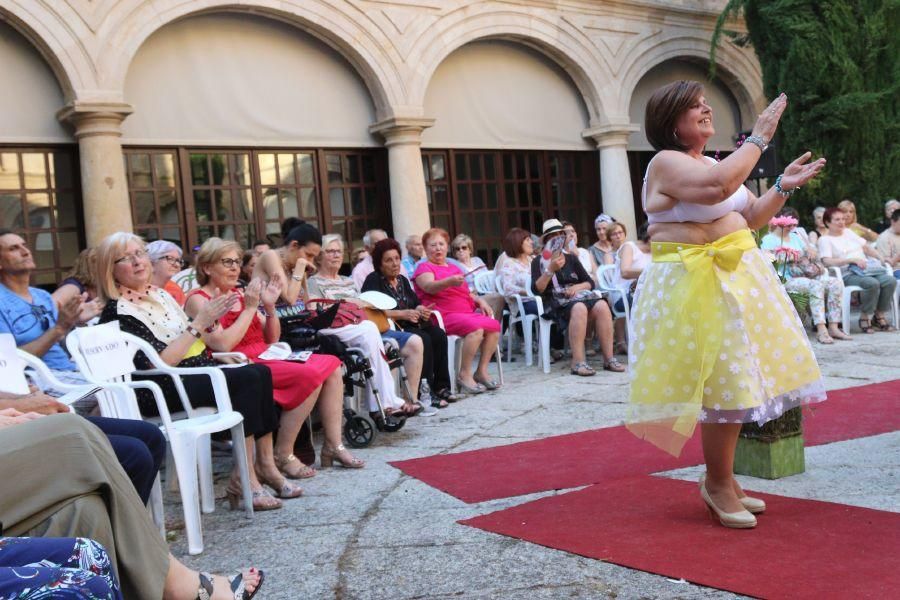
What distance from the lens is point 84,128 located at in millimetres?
9297

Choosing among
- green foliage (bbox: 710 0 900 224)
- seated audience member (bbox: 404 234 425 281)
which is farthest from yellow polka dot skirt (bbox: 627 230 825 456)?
green foliage (bbox: 710 0 900 224)

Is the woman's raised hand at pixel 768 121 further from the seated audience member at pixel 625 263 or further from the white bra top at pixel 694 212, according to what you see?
the seated audience member at pixel 625 263

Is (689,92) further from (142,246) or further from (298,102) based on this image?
(298,102)

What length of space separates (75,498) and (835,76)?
12.8 meters

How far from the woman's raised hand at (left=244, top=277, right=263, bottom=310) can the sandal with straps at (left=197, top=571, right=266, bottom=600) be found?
2.15 metres

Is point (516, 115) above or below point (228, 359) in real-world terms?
above

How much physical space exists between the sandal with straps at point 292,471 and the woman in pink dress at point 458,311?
2.72m

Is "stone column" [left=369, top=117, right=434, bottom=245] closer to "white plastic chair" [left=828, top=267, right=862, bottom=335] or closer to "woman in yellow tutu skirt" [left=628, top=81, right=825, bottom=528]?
"white plastic chair" [left=828, top=267, right=862, bottom=335]

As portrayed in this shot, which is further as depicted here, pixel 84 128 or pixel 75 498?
pixel 84 128

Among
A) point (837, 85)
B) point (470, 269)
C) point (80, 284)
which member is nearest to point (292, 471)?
point (80, 284)

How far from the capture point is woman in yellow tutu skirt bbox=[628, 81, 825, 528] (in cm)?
324

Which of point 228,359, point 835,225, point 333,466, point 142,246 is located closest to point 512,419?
point 333,466

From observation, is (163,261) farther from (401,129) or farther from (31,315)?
(401,129)

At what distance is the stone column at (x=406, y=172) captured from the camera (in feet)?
37.6
